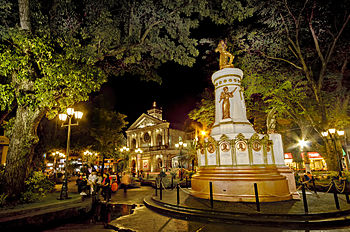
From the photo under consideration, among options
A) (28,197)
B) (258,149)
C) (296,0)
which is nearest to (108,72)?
(28,197)

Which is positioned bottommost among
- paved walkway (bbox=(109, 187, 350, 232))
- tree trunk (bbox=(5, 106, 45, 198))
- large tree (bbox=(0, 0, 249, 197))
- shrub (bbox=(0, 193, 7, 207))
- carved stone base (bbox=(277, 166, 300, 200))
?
paved walkway (bbox=(109, 187, 350, 232))

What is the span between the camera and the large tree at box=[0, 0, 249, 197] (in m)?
7.35

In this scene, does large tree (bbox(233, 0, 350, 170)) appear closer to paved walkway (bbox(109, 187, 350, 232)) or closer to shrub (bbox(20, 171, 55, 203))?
paved walkway (bbox(109, 187, 350, 232))

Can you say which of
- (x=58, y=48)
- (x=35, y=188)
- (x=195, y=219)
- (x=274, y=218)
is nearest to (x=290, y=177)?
(x=274, y=218)

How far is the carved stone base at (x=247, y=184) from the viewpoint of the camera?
7371 mm

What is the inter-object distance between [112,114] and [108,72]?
15744 mm

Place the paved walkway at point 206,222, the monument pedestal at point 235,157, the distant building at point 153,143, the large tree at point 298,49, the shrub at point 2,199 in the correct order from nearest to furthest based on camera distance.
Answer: the paved walkway at point 206,222 < the shrub at point 2,199 < the monument pedestal at point 235,157 < the large tree at point 298,49 < the distant building at point 153,143

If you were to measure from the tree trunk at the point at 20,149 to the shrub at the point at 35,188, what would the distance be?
1.06ft

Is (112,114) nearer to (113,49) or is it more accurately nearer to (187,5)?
(113,49)

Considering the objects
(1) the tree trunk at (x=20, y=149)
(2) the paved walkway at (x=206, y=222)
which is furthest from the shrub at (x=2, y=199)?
(2) the paved walkway at (x=206, y=222)

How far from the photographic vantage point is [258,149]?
8.15 m

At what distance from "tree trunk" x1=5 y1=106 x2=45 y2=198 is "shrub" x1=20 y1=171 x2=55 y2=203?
12.7 inches

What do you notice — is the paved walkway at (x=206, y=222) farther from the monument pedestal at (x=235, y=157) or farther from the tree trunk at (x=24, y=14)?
the tree trunk at (x=24, y=14)

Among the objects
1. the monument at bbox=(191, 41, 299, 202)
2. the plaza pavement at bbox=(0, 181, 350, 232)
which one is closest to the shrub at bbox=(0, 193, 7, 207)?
the plaza pavement at bbox=(0, 181, 350, 232)
